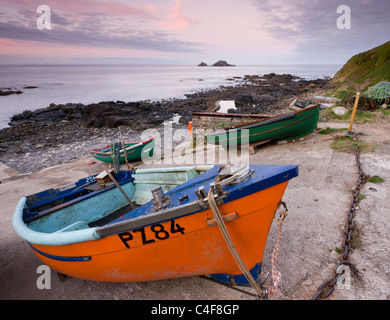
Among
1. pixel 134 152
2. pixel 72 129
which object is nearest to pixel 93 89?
pixel 72 129

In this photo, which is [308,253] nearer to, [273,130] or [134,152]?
[273,130]

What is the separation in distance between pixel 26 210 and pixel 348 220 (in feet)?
22.2

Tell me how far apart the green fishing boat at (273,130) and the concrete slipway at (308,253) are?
111 inches

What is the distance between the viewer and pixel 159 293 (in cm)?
389

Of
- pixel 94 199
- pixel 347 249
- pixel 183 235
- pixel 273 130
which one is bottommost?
pixel 347 249

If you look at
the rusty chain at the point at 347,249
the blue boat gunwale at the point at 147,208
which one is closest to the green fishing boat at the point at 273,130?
the rusty chain at the point at 347,249

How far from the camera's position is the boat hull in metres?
3.01

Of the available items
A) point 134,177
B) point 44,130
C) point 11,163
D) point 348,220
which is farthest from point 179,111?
point 348,220

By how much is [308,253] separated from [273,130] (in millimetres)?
7229

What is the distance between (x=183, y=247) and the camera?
3240mm

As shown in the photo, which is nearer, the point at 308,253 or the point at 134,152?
the point at 308,253

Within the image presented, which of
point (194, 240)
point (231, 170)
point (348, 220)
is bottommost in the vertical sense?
point (348, 220)

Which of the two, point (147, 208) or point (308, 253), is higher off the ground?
point (147, 208)

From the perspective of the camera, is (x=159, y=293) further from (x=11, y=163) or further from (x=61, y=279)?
(x=11, y=163)
